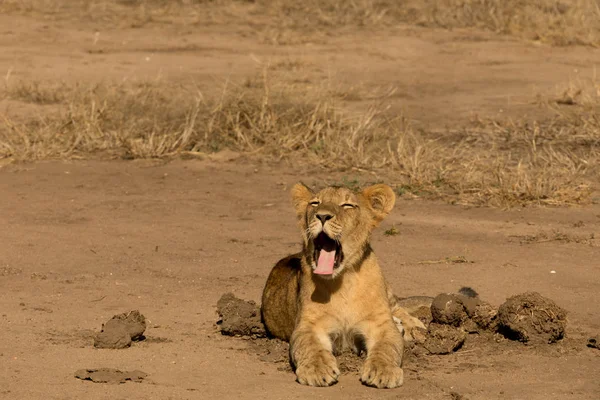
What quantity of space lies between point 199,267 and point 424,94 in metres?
6.93

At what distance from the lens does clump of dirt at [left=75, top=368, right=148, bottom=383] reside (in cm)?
574

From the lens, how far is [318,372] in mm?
5695

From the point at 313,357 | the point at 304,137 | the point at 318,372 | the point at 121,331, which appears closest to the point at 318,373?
the point at 318,372

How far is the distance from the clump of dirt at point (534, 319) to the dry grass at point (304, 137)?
400cm

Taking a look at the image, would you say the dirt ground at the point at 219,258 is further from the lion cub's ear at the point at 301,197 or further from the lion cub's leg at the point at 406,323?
the lion cub's ear at the point at 301,197

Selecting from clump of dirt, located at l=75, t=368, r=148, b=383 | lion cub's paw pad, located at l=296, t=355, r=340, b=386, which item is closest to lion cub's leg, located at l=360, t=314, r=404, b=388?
lion cub's paw pad, located at l=296, t=355, r=340, b=386

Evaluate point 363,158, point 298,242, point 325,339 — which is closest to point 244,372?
point 325,339

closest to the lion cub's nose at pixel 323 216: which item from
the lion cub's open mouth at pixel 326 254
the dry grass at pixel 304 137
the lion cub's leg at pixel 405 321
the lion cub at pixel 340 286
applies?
the lion cub at pixel 340 286

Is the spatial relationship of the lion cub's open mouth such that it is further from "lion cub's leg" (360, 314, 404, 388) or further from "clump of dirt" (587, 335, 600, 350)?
"clump of dirt" (587, 335, 600, 350)

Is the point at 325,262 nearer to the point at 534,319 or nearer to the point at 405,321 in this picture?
the point at 405,321

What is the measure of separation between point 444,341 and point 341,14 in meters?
13.1

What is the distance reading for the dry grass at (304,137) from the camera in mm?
10922

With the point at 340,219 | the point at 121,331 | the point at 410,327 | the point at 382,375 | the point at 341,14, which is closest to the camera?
the point at 382,375

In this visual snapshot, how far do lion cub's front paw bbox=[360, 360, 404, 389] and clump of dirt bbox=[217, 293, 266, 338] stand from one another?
104 cm
